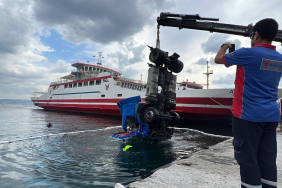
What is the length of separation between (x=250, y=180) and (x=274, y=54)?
113 cm

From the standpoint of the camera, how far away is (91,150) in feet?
18.4

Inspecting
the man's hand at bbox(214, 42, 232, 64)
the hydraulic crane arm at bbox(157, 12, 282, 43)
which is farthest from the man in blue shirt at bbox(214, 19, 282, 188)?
the hydraulic crane arm at bbox(157, 12, 282, 43)

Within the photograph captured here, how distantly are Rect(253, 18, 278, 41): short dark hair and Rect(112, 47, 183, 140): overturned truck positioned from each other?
4685mm

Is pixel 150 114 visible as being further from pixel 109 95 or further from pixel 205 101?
pixel 109 95

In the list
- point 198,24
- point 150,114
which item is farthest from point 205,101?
point 150,114

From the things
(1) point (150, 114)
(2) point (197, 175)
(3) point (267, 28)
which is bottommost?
(2) point (197, 175)

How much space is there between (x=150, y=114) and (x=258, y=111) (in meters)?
4.84

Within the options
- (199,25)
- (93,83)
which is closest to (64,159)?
(199,25)

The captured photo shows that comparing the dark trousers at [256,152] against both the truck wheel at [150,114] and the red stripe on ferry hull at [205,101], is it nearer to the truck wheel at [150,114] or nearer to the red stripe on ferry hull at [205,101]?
the truck wheel at [150,114]

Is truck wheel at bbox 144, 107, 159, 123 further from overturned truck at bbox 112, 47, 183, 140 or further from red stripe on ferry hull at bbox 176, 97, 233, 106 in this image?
red stripe on ferry hull at bbox 176, 97, 233, 106

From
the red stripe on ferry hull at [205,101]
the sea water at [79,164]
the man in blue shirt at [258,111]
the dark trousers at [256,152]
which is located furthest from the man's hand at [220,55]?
the red stripe on ferry hull at [205,101]

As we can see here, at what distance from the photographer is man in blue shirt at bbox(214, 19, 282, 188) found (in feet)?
4.93

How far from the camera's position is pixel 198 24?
7.66 m

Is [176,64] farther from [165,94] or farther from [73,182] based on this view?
[73,182]
